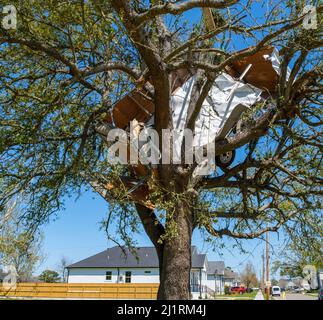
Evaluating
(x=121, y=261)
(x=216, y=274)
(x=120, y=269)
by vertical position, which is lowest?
(x=216, y=274)

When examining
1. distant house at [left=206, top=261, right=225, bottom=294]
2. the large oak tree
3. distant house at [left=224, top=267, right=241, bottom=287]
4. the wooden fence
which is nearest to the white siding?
the wooden fence

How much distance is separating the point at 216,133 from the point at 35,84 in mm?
4958

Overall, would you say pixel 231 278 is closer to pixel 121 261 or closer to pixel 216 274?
pixel 216 274

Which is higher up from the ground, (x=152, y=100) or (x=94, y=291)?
(x=152, y=100)

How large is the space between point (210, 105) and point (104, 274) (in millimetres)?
45117

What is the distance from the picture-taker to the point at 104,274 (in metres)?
51.4

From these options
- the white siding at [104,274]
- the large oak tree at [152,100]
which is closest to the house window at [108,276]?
the white siding at [104,274]

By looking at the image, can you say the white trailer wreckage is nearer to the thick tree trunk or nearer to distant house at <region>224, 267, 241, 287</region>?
the thick tree trunk

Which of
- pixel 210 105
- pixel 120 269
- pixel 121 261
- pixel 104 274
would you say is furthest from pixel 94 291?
pixel 210 105

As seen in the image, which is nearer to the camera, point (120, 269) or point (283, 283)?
point (120, 269)

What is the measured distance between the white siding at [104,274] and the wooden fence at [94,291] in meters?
13.3

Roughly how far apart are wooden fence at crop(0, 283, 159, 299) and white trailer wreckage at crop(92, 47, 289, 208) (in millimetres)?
24625

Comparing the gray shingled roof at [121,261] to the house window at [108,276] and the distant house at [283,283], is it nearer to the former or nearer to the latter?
the house window at [108,276]

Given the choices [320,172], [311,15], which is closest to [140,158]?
[311,15]
